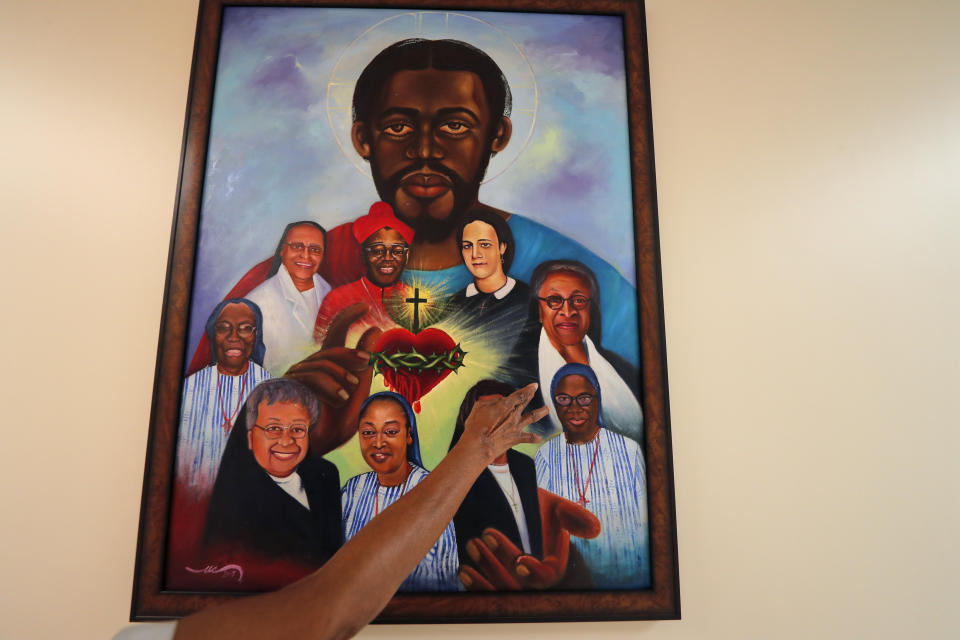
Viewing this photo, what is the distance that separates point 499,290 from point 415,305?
0.23 metres

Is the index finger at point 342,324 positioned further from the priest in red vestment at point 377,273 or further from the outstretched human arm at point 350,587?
the outstretched human arm at point 350,587

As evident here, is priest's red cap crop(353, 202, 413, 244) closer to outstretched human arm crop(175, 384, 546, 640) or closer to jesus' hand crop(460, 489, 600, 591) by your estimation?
outstretched human arm crop(175, 384, 546, 640)

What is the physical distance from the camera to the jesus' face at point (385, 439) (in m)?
1.40

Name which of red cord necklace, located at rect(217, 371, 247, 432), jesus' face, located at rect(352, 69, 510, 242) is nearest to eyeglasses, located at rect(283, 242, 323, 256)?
jesus' face, located at rect(352, 69, 510, 242)

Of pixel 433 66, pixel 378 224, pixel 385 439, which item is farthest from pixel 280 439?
pixel 433 66

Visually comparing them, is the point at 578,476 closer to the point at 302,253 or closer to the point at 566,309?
the point at 566,309

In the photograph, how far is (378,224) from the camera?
1.52m

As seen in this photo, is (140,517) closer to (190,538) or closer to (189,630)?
(190,538)

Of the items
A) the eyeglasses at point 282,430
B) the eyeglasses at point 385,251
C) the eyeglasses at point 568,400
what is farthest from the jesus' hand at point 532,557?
the eyeglasses at point 385,251

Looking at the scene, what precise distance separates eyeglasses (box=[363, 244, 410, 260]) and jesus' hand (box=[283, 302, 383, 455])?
0.15 meters

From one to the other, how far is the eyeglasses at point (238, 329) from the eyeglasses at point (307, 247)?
0.23m

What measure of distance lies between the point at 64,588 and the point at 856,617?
6.43 ft

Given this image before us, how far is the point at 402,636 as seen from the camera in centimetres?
137
